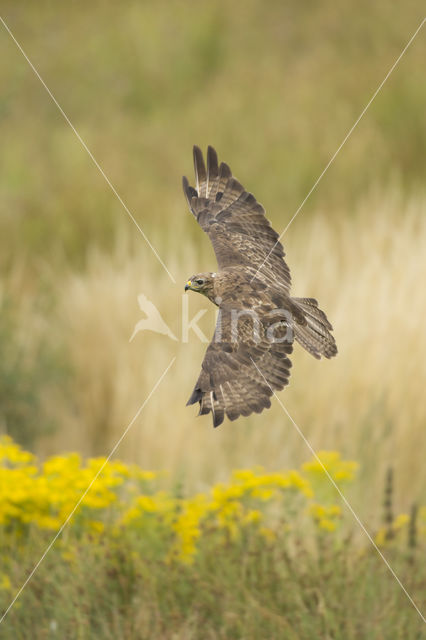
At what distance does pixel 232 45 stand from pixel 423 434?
13336 millimetres

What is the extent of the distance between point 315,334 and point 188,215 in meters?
8.07

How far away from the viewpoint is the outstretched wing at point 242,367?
4.32 feet

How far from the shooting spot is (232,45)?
698 inches

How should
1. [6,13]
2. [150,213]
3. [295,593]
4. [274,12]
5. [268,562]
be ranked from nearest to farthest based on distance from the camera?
1. [295,593]
2. [268,562]
3. [150,213]
4. [274,12]
5. [6,13]

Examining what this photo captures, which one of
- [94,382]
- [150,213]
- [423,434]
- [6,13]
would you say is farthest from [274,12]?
[423,434]

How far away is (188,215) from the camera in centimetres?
965

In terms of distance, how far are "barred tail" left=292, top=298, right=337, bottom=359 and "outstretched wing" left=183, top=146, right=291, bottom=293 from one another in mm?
76

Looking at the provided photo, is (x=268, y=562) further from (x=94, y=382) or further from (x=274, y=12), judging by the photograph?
(x=274, y=12)

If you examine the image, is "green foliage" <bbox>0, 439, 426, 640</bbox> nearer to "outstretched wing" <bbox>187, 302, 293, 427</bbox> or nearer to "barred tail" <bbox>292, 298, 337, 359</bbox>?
"barred tail" <bbox>292, 298, 337, 359</bbox>

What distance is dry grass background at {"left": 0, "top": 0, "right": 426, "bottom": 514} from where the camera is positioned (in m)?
6.21

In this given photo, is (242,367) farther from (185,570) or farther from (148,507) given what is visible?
(185,570)

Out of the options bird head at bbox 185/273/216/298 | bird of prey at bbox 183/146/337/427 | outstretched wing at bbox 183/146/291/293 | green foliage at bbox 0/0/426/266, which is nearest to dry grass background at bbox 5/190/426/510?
green foliage at bbox 0/0/426/266

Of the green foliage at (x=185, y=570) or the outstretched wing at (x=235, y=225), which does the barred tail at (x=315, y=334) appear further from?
the green foliage at (x=185, y=570)

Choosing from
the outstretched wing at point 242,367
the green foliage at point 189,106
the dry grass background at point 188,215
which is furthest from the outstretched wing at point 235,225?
the green foliage at point 189,106
